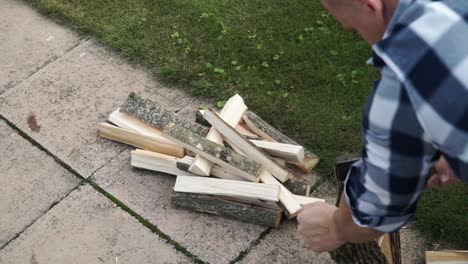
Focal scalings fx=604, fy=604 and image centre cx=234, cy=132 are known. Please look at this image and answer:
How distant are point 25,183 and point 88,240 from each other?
654 millimetres

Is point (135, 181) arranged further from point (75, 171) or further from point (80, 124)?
point (80, 124)

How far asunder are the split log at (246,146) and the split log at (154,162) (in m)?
0.33

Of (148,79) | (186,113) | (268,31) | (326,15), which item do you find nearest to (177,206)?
(186,113)

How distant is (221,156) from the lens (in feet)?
11.4

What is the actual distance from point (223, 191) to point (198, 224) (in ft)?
0.89

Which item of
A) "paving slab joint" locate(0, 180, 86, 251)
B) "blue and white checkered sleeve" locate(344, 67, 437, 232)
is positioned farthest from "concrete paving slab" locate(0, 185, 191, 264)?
"blue and white checkered sleeve" locate(344, 67, 437, 232)

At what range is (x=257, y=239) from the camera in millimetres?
3451

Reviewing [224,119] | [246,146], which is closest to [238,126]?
[224,119]

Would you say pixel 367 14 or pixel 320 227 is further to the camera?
pixel 320 227

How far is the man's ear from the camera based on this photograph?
156cm

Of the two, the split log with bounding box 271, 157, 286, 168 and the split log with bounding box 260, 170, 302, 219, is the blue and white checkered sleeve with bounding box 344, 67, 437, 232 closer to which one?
the split log with bounding box 260, 170, 302, 219

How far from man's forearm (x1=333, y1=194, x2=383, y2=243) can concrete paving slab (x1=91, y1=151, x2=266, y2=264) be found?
4.66 feet

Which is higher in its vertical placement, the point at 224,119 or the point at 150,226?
the point at 224,119

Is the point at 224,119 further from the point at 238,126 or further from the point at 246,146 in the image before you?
the point at 246,146
